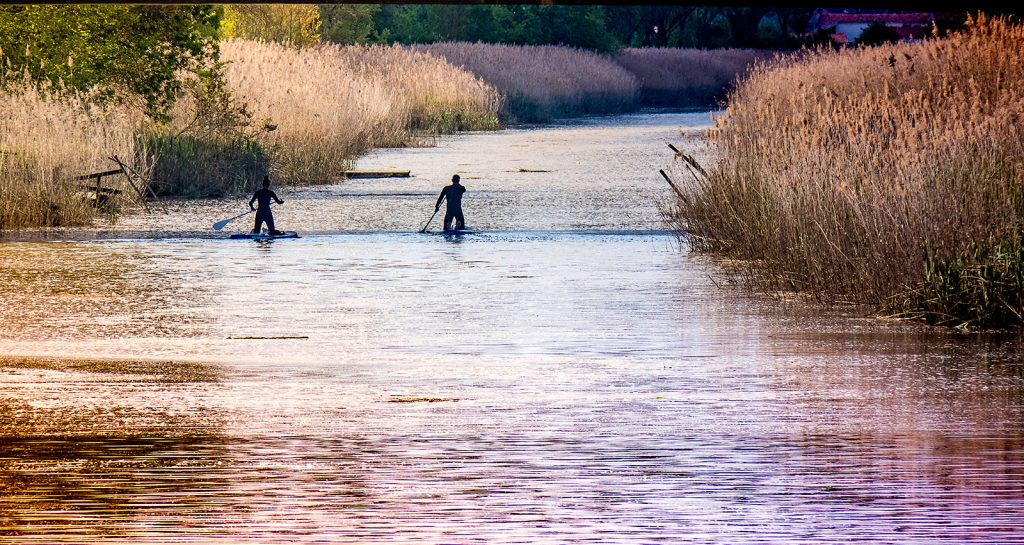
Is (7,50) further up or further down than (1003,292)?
further up

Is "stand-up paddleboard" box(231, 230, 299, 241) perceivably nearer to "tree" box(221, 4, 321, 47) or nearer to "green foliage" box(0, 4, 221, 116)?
"green foliage" box(0, 4, 221, 116)

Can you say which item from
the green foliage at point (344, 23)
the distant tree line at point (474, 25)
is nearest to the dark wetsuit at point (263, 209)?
the distant tree line at point (474, 25)

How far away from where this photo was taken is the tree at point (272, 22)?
5338 centimetres

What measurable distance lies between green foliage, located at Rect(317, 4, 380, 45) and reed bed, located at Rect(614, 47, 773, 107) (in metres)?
10.0

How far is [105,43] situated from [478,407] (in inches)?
721

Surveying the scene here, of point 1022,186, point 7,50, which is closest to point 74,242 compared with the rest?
point 7,50

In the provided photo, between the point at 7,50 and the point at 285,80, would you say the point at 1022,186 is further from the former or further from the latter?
the point at 285,80

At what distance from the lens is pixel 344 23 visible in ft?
202

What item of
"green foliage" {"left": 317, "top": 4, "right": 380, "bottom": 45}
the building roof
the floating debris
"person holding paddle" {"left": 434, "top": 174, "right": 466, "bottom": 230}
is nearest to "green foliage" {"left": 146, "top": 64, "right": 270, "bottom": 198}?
"person holding paddle" {"left": 434, "top": 174, "right": 466, "bottom": 230}

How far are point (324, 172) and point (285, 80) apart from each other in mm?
4769

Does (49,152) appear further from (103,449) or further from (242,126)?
(103,449)

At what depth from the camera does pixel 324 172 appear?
1095 inches

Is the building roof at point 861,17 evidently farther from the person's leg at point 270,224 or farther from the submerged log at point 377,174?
the person's leg at point 270,224

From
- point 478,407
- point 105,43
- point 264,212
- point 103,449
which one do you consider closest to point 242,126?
point 105,43
